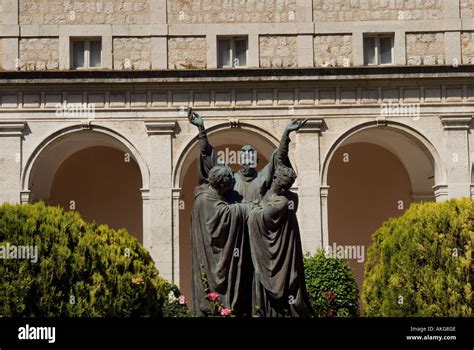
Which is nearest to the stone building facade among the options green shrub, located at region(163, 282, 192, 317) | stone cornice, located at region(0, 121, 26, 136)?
stone cornice, located at region(0, 121, 26, 136)

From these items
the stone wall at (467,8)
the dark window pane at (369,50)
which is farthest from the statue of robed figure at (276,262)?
the stone wall at (467,8)

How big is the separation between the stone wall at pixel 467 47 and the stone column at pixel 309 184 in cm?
422

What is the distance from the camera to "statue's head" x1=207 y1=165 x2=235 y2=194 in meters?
11.6

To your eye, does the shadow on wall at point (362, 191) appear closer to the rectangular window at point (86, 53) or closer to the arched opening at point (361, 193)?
the arched opening at point (361, 193)

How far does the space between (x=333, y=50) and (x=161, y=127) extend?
16.3ft

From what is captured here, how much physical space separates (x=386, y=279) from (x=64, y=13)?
11733 mm

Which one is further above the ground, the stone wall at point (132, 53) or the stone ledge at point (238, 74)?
the stone wall at point (132, 53)

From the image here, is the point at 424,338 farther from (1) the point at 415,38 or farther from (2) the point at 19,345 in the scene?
(1) the point at 415,38

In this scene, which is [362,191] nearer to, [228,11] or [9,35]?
[228,11]

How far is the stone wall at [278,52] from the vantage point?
1056 inches

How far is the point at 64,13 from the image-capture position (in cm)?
2706

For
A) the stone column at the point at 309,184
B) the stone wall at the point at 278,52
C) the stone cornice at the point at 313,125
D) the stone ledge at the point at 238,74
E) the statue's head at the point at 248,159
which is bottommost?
the statue's head at the point at 248,159

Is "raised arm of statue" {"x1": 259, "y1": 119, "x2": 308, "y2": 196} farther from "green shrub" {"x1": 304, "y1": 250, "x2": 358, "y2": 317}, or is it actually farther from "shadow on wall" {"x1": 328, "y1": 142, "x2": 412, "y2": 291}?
"shadow on wall" {"x1": 328, "y1": 142, "x2": 412, "y2": 291}

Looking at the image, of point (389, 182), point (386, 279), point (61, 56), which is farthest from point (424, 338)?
point (389, 182)
